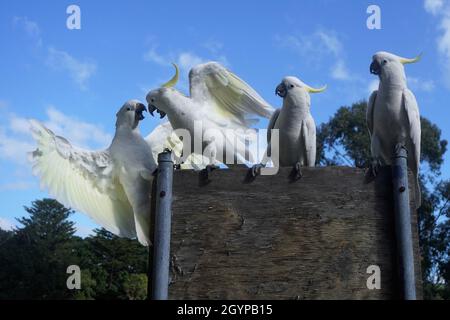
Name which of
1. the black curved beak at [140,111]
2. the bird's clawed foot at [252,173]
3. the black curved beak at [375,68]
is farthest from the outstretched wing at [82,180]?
the black curved beak at [375,68]

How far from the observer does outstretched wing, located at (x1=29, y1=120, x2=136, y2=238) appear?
3861 millimetres

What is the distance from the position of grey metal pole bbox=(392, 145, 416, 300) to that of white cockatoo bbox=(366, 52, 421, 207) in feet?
4.18

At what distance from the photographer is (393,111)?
3682 mm

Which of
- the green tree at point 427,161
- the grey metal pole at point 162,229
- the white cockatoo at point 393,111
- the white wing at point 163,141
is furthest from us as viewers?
the green tree at point 427,161

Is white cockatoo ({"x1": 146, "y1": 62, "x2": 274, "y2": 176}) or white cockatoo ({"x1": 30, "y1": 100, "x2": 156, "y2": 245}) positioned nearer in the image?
white cockatoo ({"x1": 30, "y1": 100, "x2": 156, "y2": 245})

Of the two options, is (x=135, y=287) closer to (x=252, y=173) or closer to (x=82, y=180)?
(x=82, y=180)

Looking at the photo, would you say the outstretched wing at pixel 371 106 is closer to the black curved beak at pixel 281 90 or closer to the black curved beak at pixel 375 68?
the black curved beak at pixel 375 68

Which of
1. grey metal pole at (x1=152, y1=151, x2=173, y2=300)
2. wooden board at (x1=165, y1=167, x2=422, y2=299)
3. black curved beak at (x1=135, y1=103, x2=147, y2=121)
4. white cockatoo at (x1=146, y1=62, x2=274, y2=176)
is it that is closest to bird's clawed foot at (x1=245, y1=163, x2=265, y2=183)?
wooden board at (x1=165, y1=167, x2=422, y2=299)

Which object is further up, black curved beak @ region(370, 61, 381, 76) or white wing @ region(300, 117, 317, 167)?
black curved beak @ region(370, 61, 381, 76)

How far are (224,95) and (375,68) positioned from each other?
1.34 metres

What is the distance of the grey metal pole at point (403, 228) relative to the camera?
2273 mm

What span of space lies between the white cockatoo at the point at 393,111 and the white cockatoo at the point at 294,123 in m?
0.53

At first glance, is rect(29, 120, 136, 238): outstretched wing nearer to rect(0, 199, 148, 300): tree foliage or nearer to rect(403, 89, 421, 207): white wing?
rect(403, 89, 421, 207): white wing

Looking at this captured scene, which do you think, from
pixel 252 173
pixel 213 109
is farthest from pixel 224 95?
pixel 252 173
